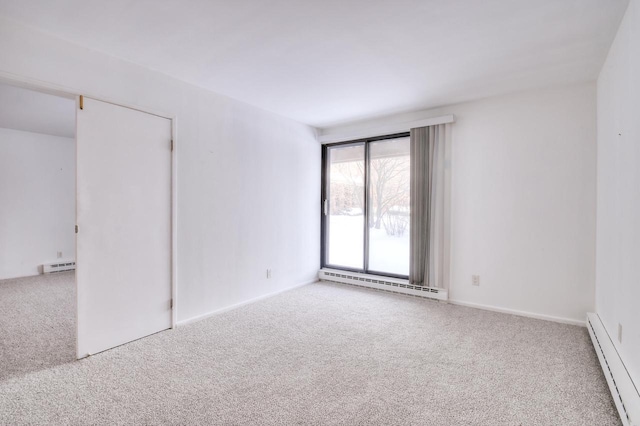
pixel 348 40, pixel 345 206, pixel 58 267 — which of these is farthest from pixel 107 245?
pixel 58 267

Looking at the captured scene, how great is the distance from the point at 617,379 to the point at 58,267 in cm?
753

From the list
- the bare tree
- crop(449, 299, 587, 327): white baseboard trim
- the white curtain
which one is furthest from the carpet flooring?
the bare tree

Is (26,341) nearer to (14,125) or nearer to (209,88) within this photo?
(209,88)

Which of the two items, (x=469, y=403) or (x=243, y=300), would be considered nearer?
(x=469, y=403)

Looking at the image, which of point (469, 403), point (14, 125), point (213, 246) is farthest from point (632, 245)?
point (14, 125)

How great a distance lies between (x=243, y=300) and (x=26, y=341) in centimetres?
195

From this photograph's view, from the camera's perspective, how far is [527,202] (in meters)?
3.38

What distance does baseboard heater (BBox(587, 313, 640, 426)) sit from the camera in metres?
1.58

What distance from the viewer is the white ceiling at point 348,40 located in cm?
194

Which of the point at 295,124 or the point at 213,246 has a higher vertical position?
the point at 295,124

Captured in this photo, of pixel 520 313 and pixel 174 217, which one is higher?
pixel 174 217

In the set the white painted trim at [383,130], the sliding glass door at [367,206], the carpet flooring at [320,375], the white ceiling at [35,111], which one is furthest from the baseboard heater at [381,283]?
the white ceiling at [35,111]

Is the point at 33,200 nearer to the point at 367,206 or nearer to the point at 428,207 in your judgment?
the point at 367,206

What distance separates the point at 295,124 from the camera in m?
4.57
